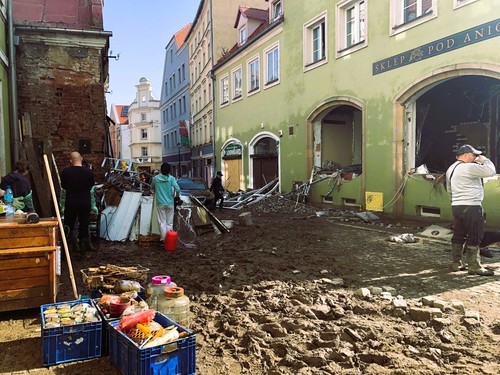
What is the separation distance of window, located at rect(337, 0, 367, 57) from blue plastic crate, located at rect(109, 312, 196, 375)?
12643mm

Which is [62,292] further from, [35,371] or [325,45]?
[325,45]

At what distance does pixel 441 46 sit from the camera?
10.7 m

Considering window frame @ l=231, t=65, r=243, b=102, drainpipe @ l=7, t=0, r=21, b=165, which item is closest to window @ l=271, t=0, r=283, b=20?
window frame @ l=231, t=65, r=243, b=102

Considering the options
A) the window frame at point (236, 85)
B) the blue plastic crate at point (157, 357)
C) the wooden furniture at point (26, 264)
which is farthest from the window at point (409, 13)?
the window frame at point (236, 85)

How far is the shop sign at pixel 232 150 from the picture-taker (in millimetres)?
23308

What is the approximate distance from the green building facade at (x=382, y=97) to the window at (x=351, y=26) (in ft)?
0.11

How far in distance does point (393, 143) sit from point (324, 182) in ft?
13.2

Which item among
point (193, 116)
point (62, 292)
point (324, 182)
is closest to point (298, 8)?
point (324, 182)

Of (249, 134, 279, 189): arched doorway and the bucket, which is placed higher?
(249, 134, 279, 189): arched doorway

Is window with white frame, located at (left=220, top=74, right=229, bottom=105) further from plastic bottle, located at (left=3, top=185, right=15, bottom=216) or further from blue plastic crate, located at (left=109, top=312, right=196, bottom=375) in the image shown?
blue plastic crate, located at (left=109, top=312, right=196, bottom=375)

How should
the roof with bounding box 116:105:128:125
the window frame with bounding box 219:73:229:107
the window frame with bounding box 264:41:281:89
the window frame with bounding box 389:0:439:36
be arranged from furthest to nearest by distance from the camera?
the roof with bounding box 116:105:128:125
the window frame with bounding box 219:73:229:107
the window frame with bounding box 264:41:281:89
the window frame with bounding box 389:0:439:36

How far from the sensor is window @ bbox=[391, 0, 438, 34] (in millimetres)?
11155

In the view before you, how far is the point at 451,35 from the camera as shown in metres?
10.5

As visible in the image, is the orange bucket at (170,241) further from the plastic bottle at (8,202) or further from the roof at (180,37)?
the roof at (180,37)
